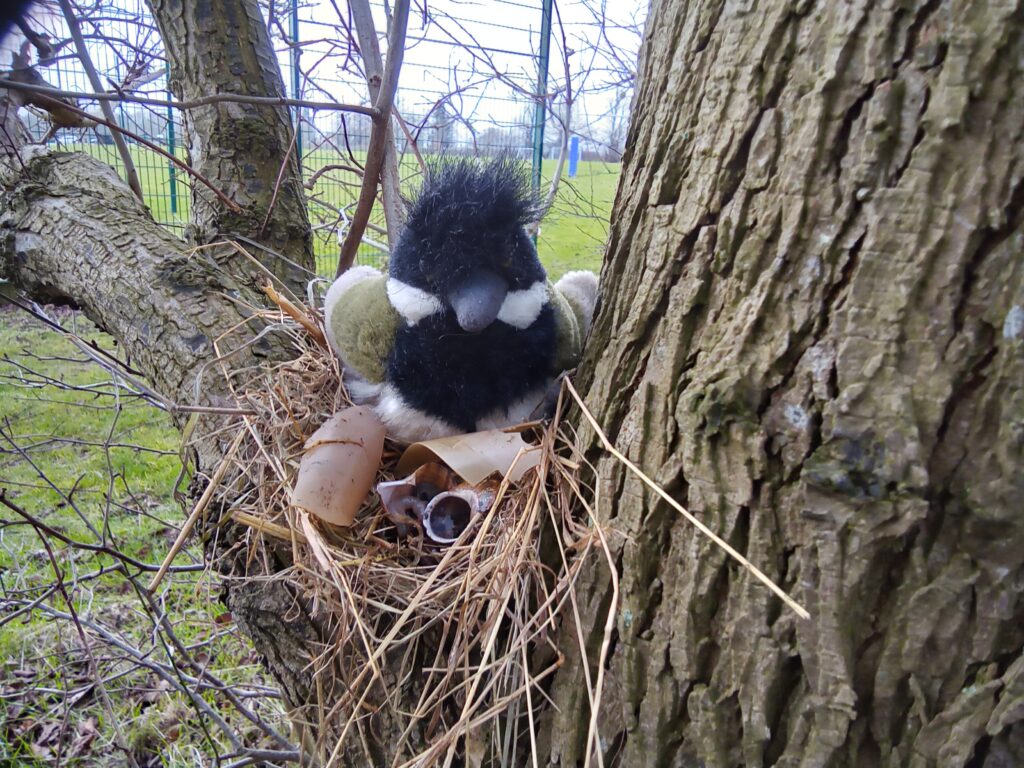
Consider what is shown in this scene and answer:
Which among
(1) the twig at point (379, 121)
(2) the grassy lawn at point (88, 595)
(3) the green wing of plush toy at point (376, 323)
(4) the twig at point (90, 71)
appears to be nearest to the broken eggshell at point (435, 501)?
(3) the green wing of plush toy at point (376, 323)

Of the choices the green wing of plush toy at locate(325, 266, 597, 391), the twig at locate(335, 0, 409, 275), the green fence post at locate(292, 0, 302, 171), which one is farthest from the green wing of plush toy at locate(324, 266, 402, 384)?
the green fence post at locate(292, 0, 302, 171)

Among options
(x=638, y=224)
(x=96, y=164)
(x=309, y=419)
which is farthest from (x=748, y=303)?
(x=96, y=164)

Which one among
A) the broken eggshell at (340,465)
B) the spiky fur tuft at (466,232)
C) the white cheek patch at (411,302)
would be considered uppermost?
the spiky fur tuft at (466,232)

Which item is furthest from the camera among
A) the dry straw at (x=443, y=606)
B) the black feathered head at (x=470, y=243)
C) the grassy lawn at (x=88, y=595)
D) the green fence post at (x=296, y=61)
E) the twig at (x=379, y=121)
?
the green fence post at (x=296, y=61)

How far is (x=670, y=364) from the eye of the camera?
0.80 meters

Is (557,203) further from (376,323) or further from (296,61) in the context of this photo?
(376,323)

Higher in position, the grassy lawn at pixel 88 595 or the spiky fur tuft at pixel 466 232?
the spiky fur tuft at pixel 466 232

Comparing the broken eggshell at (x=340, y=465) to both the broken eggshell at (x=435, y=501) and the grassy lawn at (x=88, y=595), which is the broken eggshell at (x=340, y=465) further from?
the grassy lawn at (x=88, y=595)

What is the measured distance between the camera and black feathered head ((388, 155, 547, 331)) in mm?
1094

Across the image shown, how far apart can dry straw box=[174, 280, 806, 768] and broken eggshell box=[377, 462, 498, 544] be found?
0.09 feet

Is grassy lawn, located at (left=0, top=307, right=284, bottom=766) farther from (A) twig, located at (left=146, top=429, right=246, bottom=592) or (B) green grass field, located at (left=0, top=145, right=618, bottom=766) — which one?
(A) twig, located at (left=146, top=429, right=246, bottom=592)

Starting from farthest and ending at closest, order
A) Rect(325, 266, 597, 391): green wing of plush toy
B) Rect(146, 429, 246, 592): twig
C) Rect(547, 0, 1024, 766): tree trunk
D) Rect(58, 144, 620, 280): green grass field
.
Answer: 1. Rect(58, 144, 620, 280): green grass field
2. Rect(325, 266, 597, 391): green wing of plush toy
3. Rect(146, 429, 246, 592): twig
4. Rect(547, 0, 1024, 766): tree trunk

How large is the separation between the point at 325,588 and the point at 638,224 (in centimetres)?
69

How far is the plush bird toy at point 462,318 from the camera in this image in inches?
43.9
